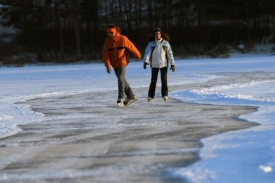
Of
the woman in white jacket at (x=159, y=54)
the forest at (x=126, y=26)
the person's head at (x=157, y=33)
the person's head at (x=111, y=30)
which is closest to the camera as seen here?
the person's head at (x=111, y=30)

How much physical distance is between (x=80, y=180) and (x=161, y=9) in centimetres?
5523

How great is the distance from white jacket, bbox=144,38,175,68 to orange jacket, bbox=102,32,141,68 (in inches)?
29.0

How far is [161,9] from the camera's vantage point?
59.3m

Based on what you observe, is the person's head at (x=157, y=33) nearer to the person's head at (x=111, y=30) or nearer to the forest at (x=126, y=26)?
the person's head at (x=111, y=30)

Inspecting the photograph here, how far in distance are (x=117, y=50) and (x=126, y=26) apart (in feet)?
159

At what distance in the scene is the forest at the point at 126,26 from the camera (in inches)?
2009

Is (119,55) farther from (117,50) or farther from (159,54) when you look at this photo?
(159,54)

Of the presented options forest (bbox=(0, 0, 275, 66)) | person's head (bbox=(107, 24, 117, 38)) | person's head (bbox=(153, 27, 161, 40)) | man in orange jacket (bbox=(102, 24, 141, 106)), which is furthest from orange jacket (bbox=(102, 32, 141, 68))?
forest (bbox=(0, 0, 275, 66))

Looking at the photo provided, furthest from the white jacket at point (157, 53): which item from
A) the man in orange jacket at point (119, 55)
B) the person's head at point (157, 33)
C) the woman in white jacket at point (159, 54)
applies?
the man in orange jacket at point (119, 55)

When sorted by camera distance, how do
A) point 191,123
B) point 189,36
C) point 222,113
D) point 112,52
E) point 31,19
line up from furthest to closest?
point 31,19
point 189,36
point 112,52
point 222,113
point 191,123

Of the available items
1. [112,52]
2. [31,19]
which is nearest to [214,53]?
[31,19]

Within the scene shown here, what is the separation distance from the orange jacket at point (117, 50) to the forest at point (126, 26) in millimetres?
35912

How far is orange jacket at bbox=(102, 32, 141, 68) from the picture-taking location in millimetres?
11719

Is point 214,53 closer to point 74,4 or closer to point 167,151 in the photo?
point 74,4
